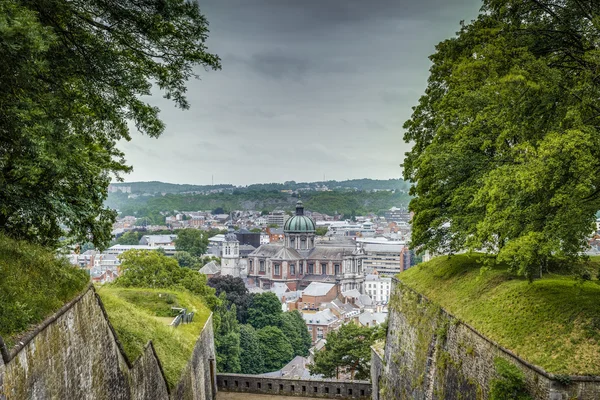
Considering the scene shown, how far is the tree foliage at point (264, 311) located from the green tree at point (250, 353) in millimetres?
8089

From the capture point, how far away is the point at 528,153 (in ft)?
32.1

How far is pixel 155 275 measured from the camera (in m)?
25.6

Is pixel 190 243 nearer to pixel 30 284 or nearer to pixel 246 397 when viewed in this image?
pixel 246 397

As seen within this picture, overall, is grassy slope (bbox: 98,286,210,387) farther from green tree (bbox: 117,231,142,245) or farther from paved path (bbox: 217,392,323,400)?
green tree (bbox: 117,231,142,245)

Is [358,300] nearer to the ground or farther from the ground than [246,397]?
nearer to the ground

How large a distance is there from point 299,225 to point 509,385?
106784 mm

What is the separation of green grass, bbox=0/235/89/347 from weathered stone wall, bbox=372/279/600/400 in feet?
24.6

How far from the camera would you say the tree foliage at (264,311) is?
55906 mm

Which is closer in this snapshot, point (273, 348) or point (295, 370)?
point (295, 370)

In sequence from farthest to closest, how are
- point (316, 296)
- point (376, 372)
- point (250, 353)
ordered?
point (316, 296)
point (250, 353)
point (376, 372)

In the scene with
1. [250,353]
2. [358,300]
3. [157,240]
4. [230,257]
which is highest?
[157,240]

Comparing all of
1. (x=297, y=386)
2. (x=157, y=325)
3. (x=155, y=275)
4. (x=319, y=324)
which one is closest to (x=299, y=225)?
(x=319, y=324)

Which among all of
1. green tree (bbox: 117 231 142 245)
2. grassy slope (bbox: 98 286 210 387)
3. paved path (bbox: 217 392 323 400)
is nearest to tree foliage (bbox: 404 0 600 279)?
grassy slope (bbox: 98 286 210 387)

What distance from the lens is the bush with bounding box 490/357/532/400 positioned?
29.4ft
